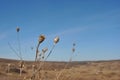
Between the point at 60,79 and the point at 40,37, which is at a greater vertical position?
the point at 40,37

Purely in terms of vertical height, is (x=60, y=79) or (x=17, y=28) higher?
(x=17, y=28)

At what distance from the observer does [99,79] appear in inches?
1663

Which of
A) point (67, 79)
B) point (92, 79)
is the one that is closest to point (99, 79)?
point (92, 79)

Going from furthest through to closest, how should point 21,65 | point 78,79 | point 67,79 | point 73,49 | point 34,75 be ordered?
1. point 78,79
2. point 67,79
3. point 73,49
4. point 21,65
5. point 34,75

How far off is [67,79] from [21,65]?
3.87 feet

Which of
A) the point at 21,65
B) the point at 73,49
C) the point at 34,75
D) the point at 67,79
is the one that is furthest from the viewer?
the point at 67,79

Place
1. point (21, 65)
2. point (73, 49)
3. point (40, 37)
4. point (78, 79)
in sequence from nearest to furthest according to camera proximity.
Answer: point (40, 37) < point (21, 65) < point (73, 49) < point (78, 79)

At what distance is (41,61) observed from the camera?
327 centimetres

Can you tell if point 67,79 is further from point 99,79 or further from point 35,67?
point 99,79

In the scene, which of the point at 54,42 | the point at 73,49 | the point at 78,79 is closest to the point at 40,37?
the point at 54,42

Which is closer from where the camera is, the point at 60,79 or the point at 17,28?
the point at 17,28

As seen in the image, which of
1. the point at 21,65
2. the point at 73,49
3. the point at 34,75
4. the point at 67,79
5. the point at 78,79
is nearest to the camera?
the point at 34,75

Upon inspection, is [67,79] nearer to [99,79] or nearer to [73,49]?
[73,49]

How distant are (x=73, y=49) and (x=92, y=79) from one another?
38.8 m
